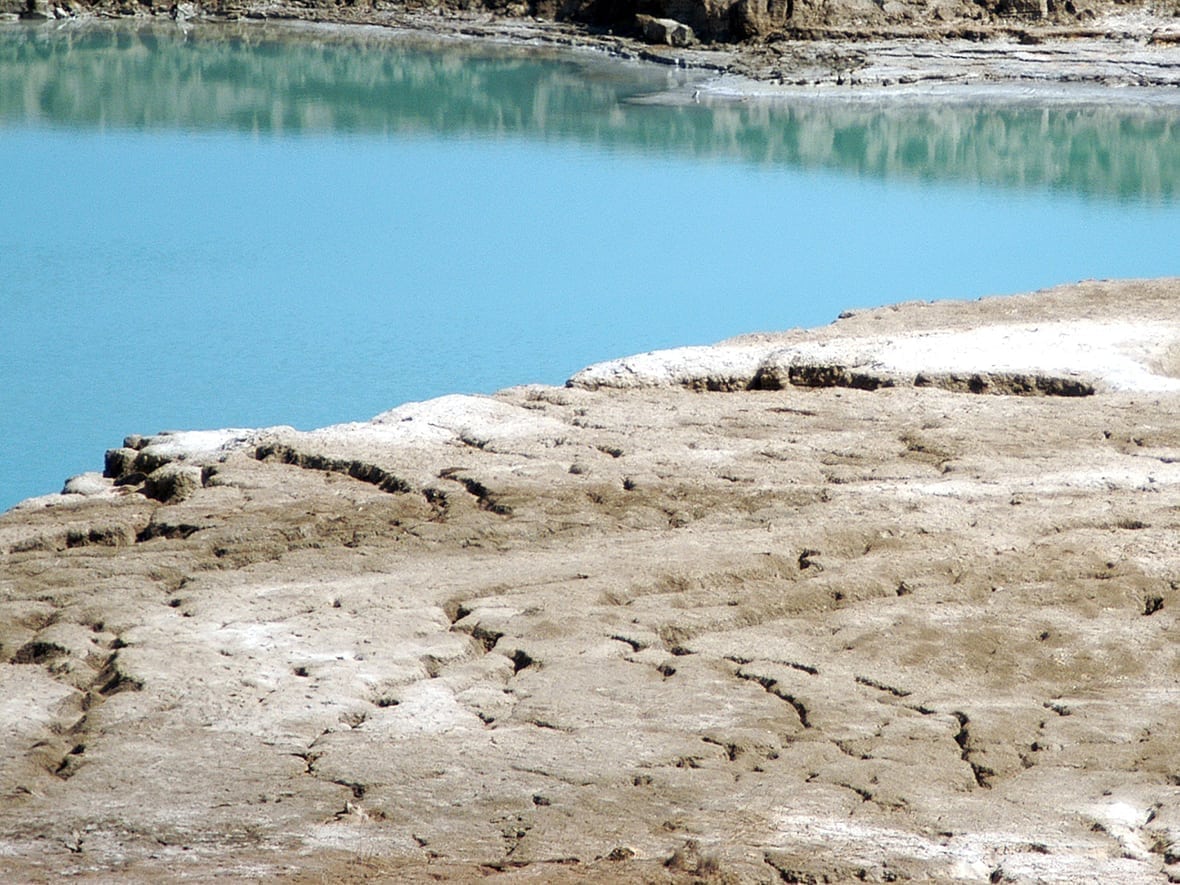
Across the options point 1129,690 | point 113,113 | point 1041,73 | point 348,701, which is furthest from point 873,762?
point 1041,73

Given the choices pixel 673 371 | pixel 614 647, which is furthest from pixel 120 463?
pixel 614 647

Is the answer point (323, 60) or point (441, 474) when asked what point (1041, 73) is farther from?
point (441, 474)

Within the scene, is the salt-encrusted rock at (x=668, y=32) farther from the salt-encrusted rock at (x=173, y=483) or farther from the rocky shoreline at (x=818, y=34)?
the salt-encrusted rock at (x=173, y=483)

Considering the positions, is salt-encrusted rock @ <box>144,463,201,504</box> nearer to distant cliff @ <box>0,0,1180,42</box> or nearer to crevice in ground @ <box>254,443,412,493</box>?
crevice in ground @ <box>254,443,412,493</box>

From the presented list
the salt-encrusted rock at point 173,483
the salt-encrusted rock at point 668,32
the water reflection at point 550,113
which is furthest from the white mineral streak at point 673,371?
the salt-encrusted rock at point 668,32

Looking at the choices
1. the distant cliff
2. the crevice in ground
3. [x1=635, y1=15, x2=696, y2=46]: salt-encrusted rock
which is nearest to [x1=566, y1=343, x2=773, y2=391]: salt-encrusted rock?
the crevice in ground

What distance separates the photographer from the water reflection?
59.7ft

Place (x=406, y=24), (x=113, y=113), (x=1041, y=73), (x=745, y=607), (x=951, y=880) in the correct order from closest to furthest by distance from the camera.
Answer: (x=951, y=880) → (x=745, y=607) → (x=113, y=113) → (x=1041, y=73) → (x=406, y=24)

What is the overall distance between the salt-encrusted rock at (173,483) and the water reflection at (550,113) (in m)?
12.3

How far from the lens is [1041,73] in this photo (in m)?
23.5

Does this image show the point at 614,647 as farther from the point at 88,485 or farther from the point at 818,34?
the point at 818,34

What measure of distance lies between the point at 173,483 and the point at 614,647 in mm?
2526

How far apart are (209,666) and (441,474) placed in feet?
6.54

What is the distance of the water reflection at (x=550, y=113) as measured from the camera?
18.2m
